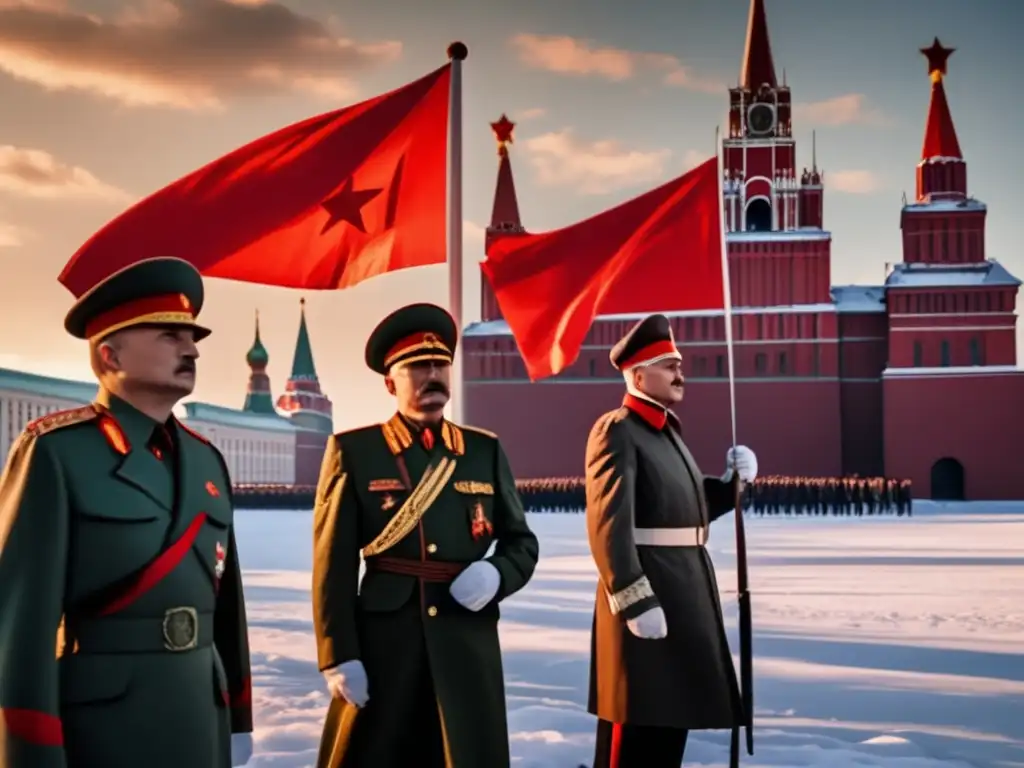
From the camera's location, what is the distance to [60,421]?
2.14 m

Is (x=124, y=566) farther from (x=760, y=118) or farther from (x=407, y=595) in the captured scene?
(x=760, y=118)

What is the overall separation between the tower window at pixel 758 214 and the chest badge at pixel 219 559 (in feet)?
101

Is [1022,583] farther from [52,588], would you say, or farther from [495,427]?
[495,427]

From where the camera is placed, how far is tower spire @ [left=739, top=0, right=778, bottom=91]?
1264 inches

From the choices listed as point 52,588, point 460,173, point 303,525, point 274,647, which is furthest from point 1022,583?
point 303,525

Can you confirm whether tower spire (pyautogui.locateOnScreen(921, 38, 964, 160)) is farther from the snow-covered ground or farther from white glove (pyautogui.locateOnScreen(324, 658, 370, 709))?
white glove (pyautogui.locateOnScreen(324, 658, 370, 709))

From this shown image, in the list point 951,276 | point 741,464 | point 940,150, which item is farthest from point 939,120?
point 741,464

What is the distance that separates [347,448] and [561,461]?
28928mm

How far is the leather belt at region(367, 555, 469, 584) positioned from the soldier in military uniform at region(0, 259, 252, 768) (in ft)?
1.72

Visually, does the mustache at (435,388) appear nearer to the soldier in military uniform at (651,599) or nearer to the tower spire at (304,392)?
the soldier in military uniform at (651,599)

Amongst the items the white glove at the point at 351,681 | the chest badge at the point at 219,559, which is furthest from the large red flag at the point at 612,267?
the chest badge at the point at 219,559

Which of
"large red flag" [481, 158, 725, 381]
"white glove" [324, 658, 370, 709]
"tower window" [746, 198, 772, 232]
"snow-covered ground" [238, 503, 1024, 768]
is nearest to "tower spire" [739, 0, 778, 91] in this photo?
"tower window" [746, 198, 772, 232]

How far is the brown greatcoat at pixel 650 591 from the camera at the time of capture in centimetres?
322

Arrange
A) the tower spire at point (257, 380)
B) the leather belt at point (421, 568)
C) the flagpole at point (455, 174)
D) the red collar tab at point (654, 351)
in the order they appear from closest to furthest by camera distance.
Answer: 1. the leather belt at point (421, 568)
2. the red collar tab at point (654, 351)
3. the flagpole at point (455, 174)
4. the tower spire at point (257, 380)
